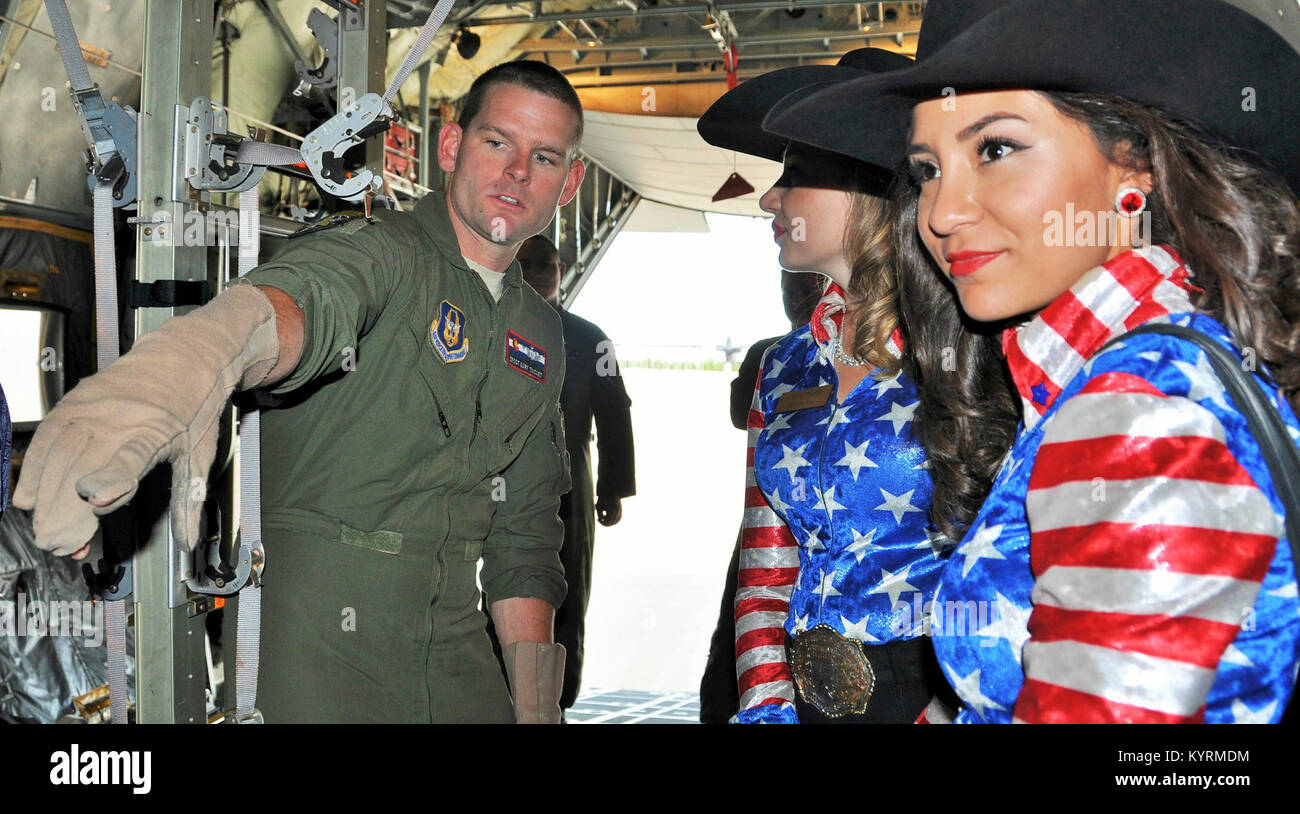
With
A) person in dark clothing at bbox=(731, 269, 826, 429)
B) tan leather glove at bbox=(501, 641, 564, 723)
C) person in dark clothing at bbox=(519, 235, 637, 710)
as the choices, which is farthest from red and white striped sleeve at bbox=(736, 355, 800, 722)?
person in dark clothing at bbox=(519, 235, 637, 710)

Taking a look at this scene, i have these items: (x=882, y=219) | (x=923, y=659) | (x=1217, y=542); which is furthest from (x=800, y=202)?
(x=1217, y=542)

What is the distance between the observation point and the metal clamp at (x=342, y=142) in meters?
1.50

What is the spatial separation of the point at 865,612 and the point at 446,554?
0.76 metres

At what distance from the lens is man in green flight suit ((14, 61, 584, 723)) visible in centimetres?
135

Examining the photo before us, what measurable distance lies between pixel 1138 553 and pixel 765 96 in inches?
54.1

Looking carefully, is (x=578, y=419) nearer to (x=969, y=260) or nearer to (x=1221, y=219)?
(x=969, y=260)

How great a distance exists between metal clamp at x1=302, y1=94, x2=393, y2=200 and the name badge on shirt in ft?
2.59

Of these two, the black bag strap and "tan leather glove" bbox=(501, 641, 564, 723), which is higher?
the black bag strap

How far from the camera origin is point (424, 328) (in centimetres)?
172

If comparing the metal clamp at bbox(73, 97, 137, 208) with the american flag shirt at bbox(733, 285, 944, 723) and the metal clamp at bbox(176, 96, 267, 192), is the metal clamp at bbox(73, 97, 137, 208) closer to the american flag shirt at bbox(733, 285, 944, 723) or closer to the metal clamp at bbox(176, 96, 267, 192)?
the metal clamp at bbox(176, 96, 267, 192)

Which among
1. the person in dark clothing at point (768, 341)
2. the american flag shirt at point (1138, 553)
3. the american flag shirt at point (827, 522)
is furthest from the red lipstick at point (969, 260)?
the person in dark clothing at point (768, 341)

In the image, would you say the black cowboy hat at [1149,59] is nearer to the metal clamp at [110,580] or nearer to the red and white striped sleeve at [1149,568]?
the red and white striped sleeve at [1149,568]

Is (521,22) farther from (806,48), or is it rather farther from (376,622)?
(376,622)

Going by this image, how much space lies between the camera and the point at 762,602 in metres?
1.69
